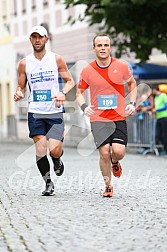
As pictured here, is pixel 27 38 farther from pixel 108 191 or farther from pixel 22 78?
pixel 108 191

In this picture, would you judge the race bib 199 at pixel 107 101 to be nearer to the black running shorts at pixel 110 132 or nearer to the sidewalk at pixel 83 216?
the black running shorts at pixel 110 132

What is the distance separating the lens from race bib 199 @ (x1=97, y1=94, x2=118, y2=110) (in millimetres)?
9453

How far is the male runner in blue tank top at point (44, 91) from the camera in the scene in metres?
9.65

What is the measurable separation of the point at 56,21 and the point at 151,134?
59.1 ft

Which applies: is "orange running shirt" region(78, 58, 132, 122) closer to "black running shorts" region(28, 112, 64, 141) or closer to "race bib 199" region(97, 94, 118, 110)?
"race bib 199" region(97, 94, 118, 110)

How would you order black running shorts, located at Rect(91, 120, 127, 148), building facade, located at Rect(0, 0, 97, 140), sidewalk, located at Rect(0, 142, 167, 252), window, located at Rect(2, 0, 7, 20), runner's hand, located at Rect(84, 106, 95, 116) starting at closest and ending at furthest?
1. sidewalk, located at Rect(0, 142, 167, 252)
2. runner's hand, located at Rect(84, 106, 95, 116)
3. black running shorts, located at Rect(91, 120, 127, 148)
4. building facade, located at Rect(0, 0, 97, 140)
5. window, located at Rect(2, 0, 7, 20)

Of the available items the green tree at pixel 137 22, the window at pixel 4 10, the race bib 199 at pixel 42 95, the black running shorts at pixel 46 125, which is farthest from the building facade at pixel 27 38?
the race bib 199 at pixel 42 95

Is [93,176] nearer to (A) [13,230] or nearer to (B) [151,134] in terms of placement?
(A) [13,230]

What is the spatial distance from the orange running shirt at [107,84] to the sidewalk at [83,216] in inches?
35.3

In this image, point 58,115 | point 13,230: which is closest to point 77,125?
point 58,115

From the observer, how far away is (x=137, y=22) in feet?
74.7

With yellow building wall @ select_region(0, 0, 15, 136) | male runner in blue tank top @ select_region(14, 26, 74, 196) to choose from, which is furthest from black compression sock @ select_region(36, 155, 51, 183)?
yellow building wall @ select_region(0, 0, 15, 136)

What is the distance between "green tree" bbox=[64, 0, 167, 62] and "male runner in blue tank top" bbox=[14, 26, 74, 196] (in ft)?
40.3

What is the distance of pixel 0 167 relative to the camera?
16.5 m
